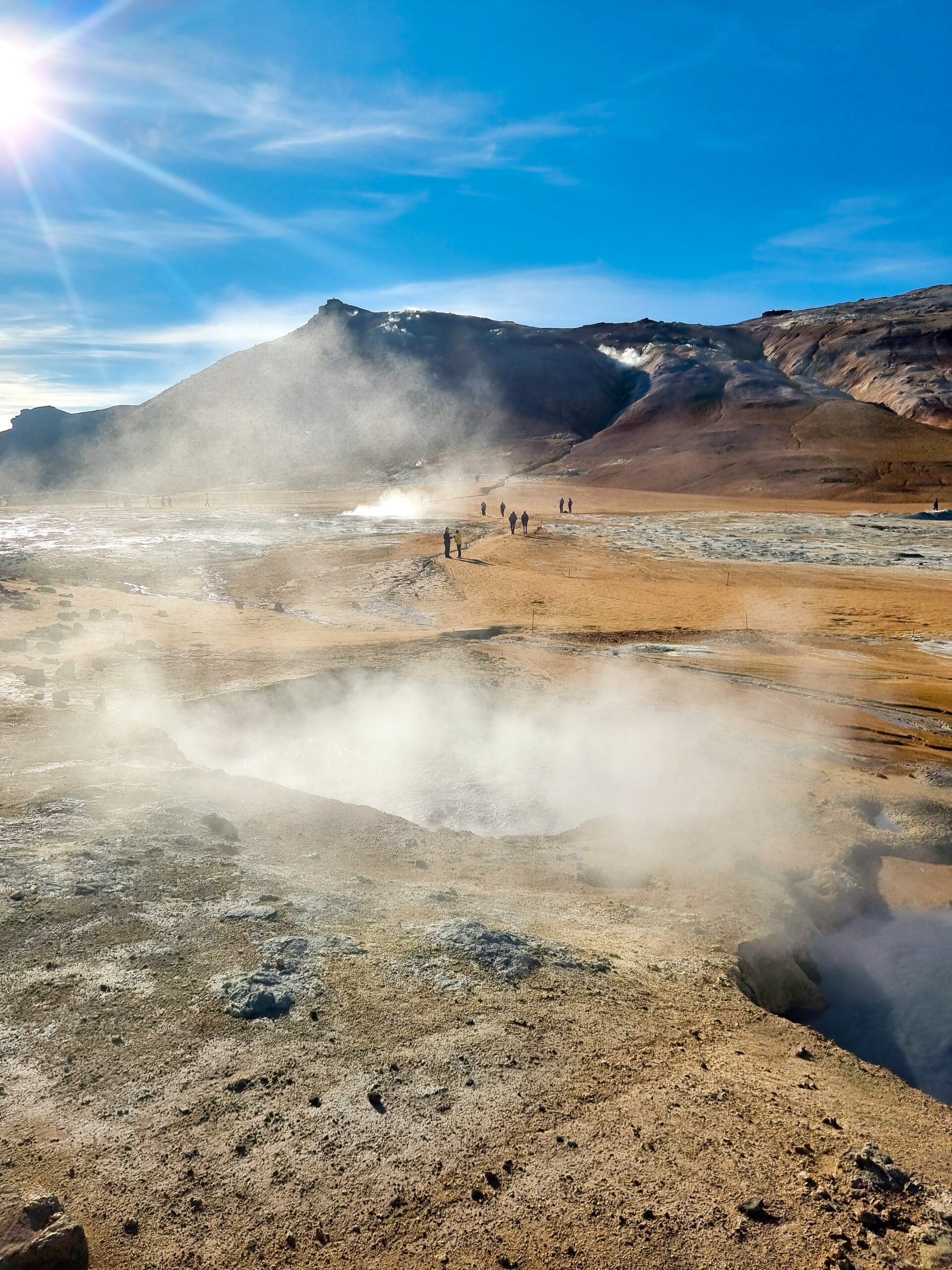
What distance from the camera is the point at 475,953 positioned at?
15.9ft

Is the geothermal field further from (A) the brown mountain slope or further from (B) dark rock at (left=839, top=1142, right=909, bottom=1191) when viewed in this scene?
(A) the brown mountain slope

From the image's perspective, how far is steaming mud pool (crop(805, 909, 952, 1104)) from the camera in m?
4.98

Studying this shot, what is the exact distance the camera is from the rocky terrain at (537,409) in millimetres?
68250

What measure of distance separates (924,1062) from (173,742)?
7706 millimetres

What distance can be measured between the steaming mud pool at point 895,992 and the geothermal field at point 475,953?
0.03 meters

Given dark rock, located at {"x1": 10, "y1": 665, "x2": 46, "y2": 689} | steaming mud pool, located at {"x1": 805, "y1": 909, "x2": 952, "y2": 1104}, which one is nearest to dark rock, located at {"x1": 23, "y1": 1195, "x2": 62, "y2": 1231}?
steaming mud pool, located at {"x1": 805, "y1": 909, "x2": 952, "y2": 1104}

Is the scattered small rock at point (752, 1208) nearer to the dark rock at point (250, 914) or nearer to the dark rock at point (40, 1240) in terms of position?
the dark rock at point (40, 1240)

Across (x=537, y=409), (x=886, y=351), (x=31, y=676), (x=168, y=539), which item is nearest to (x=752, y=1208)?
(x=31, y=676)

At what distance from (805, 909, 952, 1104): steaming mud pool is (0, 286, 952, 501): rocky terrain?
53905 mm

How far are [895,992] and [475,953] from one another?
330 cm

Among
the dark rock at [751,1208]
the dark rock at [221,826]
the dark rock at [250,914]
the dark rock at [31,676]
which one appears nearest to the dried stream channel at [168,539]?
the dark rock at [31,676]

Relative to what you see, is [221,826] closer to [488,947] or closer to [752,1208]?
[488,947]

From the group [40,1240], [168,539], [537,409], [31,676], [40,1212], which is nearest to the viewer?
[40,1240]

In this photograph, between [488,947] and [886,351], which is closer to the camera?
[488,947]
